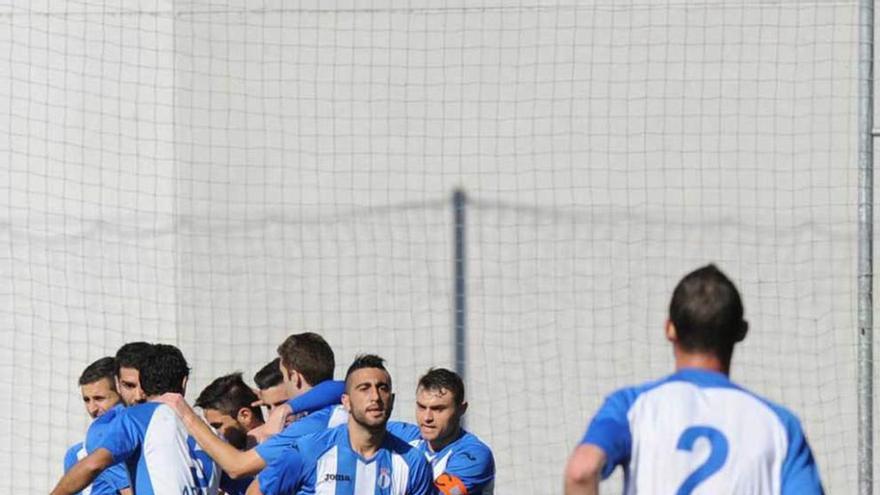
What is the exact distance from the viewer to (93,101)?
1036cm

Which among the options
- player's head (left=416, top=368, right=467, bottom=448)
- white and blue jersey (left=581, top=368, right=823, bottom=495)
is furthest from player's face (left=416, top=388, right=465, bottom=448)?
white and blue jersey (left=581, top=368, right=823, bottom=495)

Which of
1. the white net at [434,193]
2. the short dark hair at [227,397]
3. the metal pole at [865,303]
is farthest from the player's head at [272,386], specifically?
the metal pole at [865,303]

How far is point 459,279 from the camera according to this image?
402 inches

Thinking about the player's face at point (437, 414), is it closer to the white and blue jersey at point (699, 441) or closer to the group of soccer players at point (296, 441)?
the group of soccer players at point (296, 441)

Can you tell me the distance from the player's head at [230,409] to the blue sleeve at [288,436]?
1.05 m

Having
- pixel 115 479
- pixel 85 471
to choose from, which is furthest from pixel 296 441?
pixel 115 479

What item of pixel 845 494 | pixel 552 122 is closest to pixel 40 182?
pixel 552 122

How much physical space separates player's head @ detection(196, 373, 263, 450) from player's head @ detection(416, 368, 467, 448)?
100 centimetres

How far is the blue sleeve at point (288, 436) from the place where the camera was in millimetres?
6410

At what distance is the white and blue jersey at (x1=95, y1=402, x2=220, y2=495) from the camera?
6531mm

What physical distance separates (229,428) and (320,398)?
100cm

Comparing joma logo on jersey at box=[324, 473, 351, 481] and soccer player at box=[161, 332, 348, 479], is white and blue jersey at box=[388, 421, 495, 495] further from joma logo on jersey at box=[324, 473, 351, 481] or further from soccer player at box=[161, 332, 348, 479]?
joma logo on jersey at box=[324, 473, 351, 481]

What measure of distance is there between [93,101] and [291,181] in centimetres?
140

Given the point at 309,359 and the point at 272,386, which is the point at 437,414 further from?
the point at 272,386
